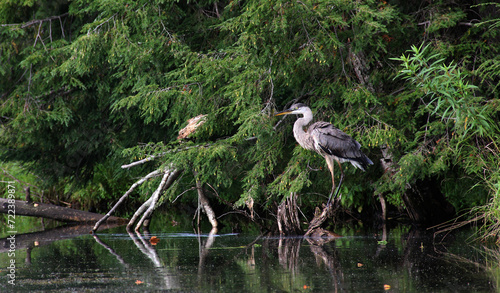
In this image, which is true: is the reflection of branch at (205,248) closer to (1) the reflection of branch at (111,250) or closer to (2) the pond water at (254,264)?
(2) the pond water at (254,264)

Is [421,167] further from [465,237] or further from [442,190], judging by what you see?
[442,190]

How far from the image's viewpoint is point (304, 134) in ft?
27.0

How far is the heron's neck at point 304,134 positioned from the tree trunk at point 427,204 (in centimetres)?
233

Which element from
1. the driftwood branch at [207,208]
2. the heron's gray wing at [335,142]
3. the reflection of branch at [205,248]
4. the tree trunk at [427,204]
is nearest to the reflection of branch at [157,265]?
the reflection of branch at [205,248]

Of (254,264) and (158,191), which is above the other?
(158,191)

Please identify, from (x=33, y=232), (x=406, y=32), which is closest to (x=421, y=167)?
(x=406, y=32)

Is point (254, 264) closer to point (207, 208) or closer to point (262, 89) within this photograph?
point (262, 89)

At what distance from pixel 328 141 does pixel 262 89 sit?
4.02 ft

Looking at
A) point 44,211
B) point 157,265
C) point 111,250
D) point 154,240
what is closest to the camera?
point 157,265

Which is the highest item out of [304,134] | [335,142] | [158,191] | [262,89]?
[262,89]

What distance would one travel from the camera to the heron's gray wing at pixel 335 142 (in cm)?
772

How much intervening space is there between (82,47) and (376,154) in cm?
470

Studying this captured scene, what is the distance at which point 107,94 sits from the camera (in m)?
11.1

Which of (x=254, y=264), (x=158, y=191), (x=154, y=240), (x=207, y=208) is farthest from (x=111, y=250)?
(x=207, y=208)
